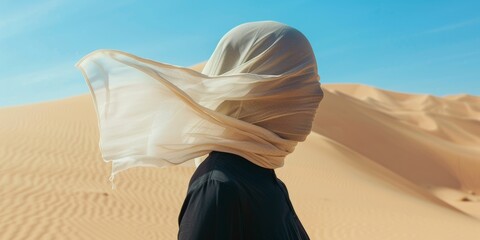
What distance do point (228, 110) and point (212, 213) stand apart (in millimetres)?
430

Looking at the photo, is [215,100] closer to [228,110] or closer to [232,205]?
[228,110]

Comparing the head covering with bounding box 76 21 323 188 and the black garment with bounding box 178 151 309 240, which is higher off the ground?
the head covering with bounding box 76 21 323 188

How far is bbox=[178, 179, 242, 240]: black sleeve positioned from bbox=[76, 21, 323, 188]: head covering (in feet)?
0.70

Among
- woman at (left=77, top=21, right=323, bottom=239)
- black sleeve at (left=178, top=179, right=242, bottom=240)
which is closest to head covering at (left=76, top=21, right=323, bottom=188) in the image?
Result: woman at (left=77, top=21, right=323, bottom=239)

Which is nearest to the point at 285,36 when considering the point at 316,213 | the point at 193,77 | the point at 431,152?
the point at 193,77

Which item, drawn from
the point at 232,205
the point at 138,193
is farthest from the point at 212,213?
the point at 138,193

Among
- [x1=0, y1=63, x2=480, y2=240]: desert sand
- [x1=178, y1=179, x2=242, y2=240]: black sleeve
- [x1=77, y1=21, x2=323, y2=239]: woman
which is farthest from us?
[x1=0, y1=63, x2=480, y2=240]: desert sand

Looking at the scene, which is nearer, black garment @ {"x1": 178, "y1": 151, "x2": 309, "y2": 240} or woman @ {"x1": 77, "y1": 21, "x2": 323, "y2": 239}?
black garment @ {"x1": 178, "y1": 151, "x2": 309, "y2": 240}

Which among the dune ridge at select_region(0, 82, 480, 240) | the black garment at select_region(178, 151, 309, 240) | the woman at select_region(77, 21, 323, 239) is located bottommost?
the dune ridge at select_region(0, 82, 480, 240)

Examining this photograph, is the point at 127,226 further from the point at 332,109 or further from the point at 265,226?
the point at 332,109

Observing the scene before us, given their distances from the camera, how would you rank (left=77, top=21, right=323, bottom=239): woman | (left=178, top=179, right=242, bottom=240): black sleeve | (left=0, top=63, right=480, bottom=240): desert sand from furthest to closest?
(left=0, top=63, right=480, bottom=240): desert sand < (left=77, top=21, right=323, bottom=239): woman < (left=178, top=179, right=242, bottom=240): black sleeve

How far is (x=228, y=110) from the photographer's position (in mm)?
1718

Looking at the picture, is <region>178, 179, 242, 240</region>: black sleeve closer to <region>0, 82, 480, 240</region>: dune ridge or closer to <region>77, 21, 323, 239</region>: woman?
<region>77, 21, 323, 239</region>: woman

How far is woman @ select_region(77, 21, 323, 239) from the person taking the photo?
1.60m
